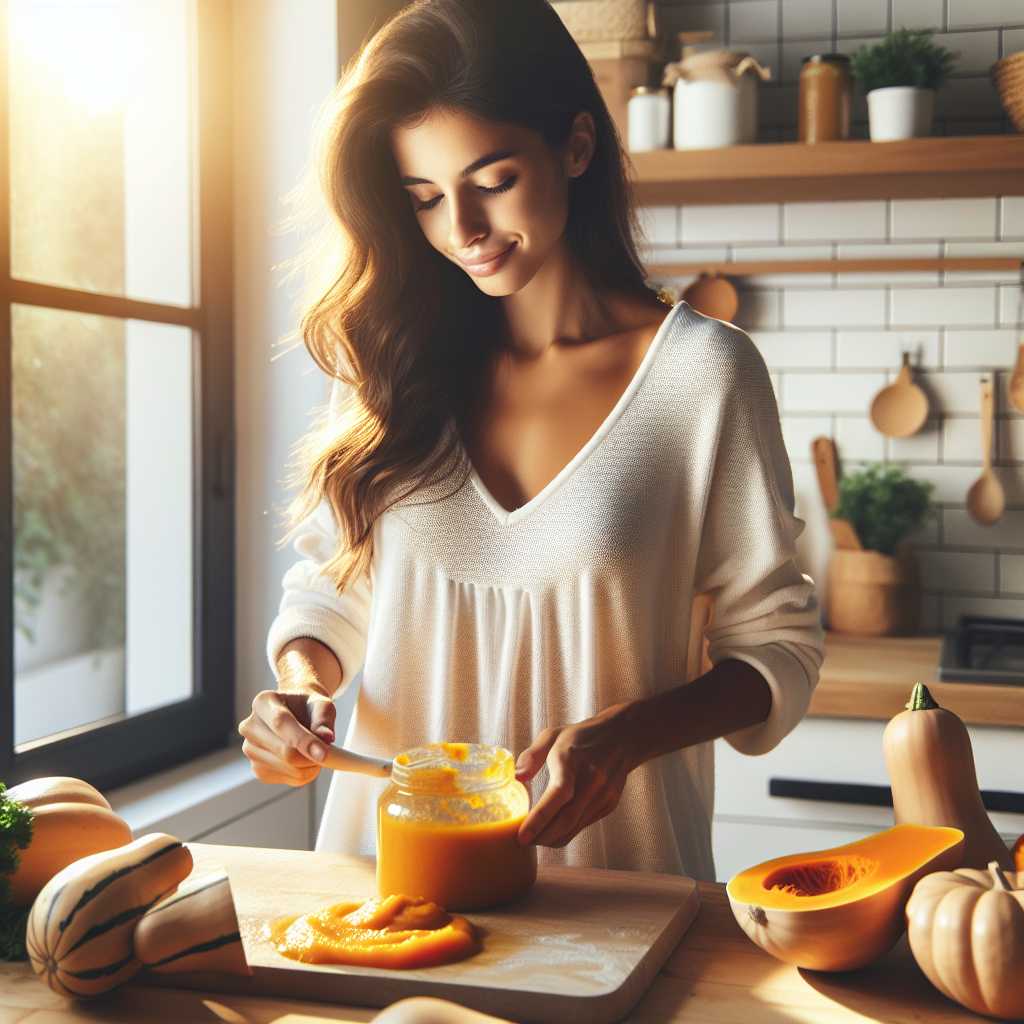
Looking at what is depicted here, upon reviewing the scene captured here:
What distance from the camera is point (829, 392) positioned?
262 cm

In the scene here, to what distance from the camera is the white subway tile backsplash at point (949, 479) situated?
256cm

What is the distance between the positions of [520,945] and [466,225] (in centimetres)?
68

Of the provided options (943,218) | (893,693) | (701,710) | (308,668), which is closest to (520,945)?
(701,710)

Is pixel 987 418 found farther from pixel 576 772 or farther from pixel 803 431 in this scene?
pixel 576 772

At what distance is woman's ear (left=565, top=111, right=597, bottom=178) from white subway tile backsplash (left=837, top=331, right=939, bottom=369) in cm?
151

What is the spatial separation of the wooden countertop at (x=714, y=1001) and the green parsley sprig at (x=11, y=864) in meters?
0.02

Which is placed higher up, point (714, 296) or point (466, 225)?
point (714, 296)

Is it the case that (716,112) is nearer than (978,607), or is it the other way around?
(716,112)

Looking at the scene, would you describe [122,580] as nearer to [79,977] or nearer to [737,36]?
[79,977]

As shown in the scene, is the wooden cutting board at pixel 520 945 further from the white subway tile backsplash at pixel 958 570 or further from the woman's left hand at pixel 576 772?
the white subway tile backsplash at pixel 958 570

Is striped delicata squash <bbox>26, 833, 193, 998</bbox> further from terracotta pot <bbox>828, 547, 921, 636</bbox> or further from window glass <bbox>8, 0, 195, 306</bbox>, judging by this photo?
terracotta pot <bbox>828, 547, 921, 636</bbox>

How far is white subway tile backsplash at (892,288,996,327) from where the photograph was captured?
2.53m

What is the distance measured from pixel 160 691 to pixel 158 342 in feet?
2.17

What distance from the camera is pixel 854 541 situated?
256 cm
